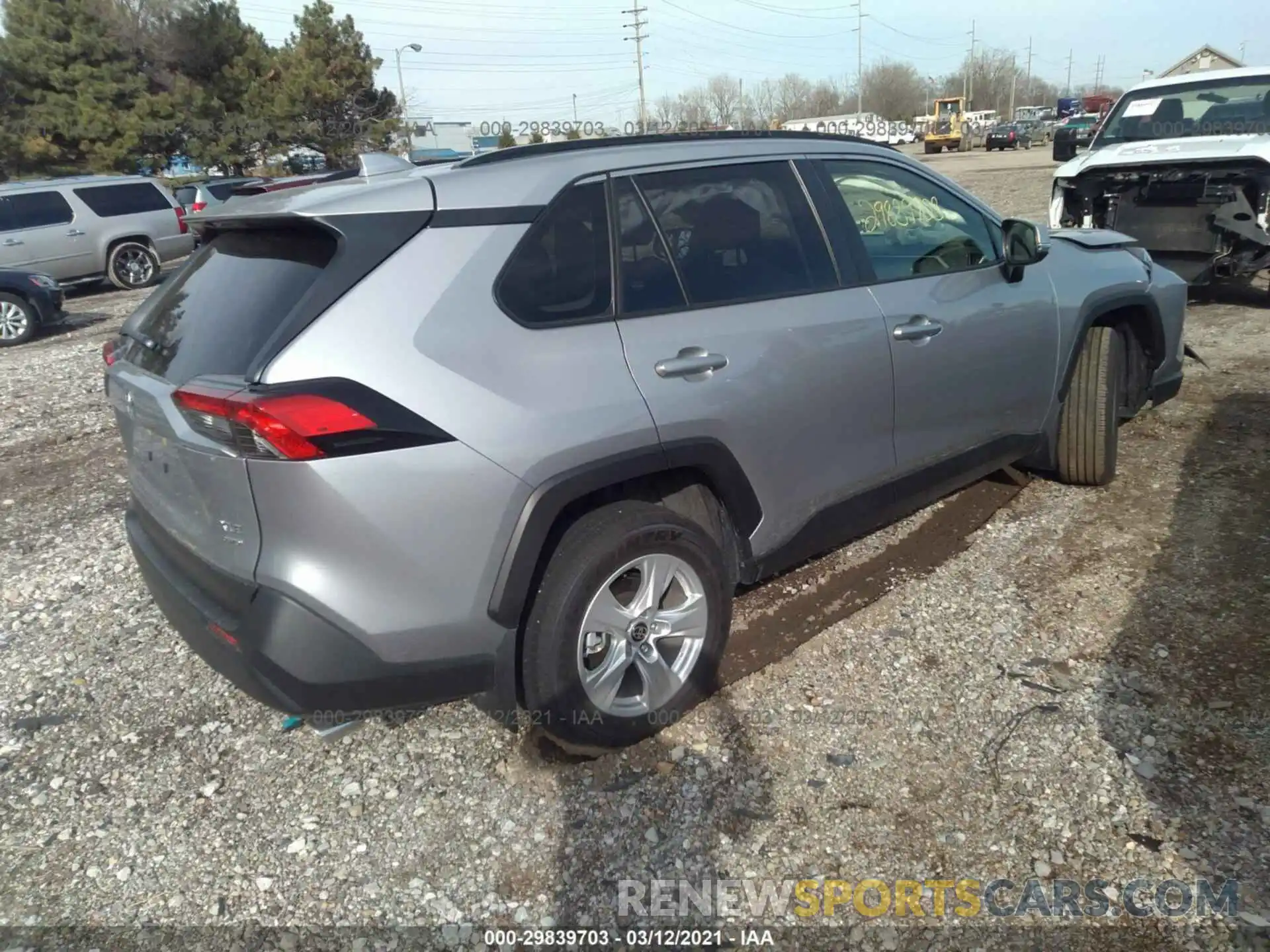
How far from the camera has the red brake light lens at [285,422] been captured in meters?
2.16

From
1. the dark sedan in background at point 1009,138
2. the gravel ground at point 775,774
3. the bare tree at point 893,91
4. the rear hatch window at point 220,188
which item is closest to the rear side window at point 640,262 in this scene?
the gravel ground at point 775,774

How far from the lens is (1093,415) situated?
14.4 feet

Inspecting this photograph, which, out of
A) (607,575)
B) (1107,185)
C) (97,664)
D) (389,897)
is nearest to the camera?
(389,897)

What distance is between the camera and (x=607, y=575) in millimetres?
2646

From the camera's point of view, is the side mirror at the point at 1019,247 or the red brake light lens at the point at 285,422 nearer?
the red brake light lens at the point at 285,422

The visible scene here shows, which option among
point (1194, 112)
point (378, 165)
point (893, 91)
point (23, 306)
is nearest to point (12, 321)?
point (23, 306)

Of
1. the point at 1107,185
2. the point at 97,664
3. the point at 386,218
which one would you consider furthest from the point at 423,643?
the point at 1107,185

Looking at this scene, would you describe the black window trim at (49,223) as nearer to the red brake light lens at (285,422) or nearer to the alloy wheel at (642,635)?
the red brake light lens at (285,422)

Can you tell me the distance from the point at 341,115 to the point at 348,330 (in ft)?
134

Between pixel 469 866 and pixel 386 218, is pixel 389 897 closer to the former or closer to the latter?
pixel 469 866

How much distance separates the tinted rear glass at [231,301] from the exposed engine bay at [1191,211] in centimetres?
645

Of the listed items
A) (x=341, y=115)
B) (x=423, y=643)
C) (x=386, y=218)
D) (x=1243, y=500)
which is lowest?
(x=1243, y=500)

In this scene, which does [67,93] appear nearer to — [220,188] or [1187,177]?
[220,188]

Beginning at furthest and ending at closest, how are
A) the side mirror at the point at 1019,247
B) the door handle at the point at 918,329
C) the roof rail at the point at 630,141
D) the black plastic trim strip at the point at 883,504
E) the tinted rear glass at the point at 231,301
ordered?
1. the side mirror at the point at 1019,247
2. the door handle at the point at 918,329
3. the black plastic trim strip at the point at 883,504
4. the roof rail at the point at 630,141
5. the tinted rear glass at the point at 231,301
